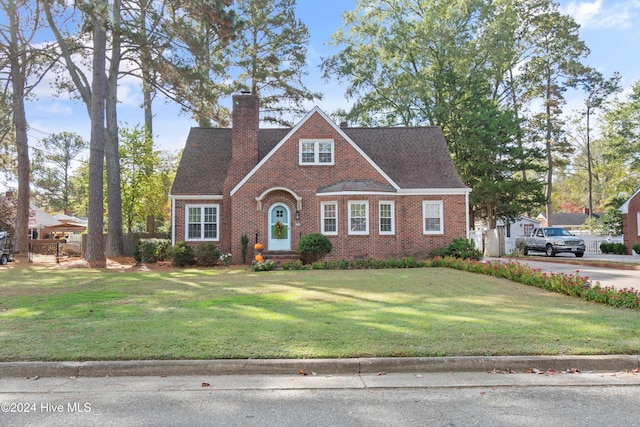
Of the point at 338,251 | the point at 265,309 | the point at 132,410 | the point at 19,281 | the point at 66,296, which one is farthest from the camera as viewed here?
the point at 338,251

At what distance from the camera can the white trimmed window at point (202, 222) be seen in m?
21.2

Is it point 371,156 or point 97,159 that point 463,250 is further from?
point 97,159

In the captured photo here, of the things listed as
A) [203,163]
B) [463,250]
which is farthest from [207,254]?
[463,250]

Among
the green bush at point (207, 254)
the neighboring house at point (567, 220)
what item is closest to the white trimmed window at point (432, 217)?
the green bush at point (207, 254)

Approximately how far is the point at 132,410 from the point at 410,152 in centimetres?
2068

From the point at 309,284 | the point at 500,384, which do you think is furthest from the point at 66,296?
the point at 500,384

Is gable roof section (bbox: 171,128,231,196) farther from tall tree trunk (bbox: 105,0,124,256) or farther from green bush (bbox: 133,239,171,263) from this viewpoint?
tall tree trunk (bbox: 105,0,124,256)

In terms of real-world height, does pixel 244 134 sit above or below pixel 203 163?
above

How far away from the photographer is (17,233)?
2650 centimetres

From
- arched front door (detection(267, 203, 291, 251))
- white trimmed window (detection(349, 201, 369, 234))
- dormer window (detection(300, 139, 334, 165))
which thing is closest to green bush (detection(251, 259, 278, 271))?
arched front door (detection(267, 203, 291, 251))

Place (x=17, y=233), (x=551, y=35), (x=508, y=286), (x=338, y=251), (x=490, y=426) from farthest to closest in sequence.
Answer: (x=551, y=35) → (x=17, y=233) → (x=338, y=251) → (x=508, y=286) → (x=490, y=426)

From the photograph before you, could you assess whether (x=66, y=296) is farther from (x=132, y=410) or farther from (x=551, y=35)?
(x=551, y=35)

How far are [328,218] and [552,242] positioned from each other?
15.3 meters

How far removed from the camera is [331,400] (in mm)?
4555
